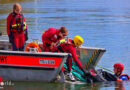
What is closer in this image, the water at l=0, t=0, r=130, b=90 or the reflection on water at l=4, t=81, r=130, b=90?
the reflection on water at l=4, t=81, r=130, b=90

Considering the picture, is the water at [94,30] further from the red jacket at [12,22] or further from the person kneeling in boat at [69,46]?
the red jacket at [12,22]

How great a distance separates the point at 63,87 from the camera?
10.7 meters

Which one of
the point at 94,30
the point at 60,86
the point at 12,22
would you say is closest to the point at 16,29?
the point at 12,22

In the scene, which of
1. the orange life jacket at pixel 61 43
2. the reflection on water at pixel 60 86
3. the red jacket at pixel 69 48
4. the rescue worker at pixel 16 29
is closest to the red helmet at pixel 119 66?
the reflection on water at pixel 60 86

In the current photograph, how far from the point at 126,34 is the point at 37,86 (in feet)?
33.1

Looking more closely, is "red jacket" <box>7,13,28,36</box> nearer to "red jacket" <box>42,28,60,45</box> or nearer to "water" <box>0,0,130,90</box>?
"red jacket" <box>42,28,60,45</box>

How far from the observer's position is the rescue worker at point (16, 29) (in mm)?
10898

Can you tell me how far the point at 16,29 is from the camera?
11.0m

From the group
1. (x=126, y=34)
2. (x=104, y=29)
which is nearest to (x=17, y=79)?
(x=126, y=34)

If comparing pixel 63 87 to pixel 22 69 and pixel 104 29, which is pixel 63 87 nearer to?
pixel 22 69

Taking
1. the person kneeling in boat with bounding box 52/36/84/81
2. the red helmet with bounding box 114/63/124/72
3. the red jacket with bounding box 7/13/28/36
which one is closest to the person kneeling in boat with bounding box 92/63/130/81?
the red helmet with bounding box 114/63/124/72

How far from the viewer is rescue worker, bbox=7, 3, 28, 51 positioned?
1090 centimetres

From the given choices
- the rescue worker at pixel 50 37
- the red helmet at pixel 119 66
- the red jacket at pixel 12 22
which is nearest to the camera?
the red jacket at pixel 12 22

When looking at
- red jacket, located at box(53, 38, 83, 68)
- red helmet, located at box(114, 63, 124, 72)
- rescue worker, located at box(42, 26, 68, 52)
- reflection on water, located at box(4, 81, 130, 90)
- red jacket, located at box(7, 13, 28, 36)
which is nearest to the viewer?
reflection on water, located at box(4, 81, 130, 90)
